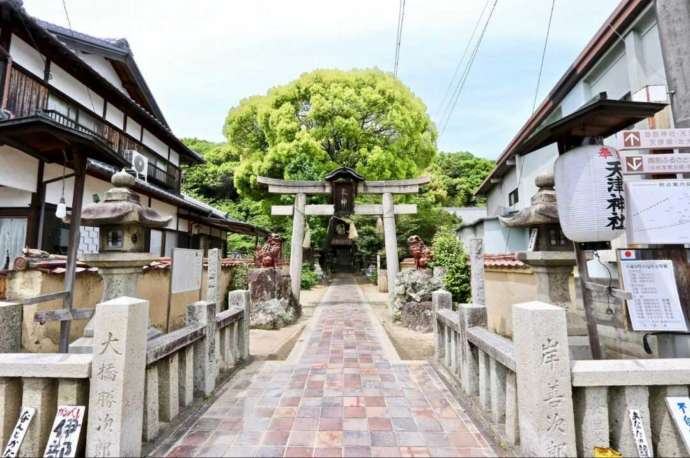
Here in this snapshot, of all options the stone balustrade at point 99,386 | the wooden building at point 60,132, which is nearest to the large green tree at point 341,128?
the wooden building at point 60,132

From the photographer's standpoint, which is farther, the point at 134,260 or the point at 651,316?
the point at 134,260

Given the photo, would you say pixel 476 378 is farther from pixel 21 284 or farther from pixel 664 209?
pixel 21 284

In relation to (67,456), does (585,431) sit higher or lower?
higher

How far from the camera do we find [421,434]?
3439 mm

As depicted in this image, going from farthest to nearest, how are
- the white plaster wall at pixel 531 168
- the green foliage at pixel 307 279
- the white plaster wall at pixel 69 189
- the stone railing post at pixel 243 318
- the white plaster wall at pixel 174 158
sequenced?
1. the green foliage at pixel 307 279
2. the white plaster wall at pixel 174 158
3. the white plaster wall at pixel 531 168
4. the white plaster wall at pixel 69 189
5. the stone railing post at pixel 243 318

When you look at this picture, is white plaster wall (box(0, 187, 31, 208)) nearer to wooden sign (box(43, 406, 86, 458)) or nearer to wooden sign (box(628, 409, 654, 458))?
wooden sign (box(43, 406, 86, 458))

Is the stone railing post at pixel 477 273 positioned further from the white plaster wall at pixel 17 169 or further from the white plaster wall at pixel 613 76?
the white plaster wall at pixel 17 169

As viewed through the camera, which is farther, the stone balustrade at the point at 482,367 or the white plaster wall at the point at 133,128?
the white plaster wall at the point at 133,128

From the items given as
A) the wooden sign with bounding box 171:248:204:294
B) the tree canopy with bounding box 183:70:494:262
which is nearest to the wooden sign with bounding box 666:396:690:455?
the wooden sign with bounding box 171:248:204:294

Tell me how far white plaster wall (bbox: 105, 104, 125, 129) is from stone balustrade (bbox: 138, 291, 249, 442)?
9880mm

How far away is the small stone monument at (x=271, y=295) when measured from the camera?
9.12m

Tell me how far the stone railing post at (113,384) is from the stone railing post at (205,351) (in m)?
1.43

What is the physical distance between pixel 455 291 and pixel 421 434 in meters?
7.16

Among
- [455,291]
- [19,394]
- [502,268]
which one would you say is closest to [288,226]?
[455,291]
